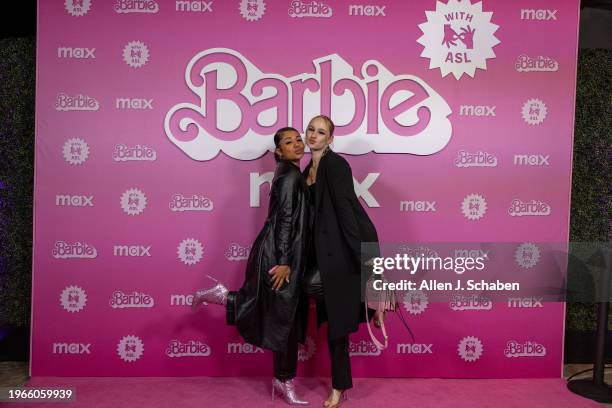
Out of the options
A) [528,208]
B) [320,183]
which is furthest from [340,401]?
[528,208]

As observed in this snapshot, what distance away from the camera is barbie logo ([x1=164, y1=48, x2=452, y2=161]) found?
146 inches

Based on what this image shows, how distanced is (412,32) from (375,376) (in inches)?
94.3

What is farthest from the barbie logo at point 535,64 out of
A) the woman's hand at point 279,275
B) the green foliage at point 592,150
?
the woman's hand at point 279,275

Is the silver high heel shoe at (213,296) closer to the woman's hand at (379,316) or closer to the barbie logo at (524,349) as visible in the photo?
the woman's hand at (379,316)

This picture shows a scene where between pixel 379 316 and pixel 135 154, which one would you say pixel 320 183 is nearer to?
pixel 379 316

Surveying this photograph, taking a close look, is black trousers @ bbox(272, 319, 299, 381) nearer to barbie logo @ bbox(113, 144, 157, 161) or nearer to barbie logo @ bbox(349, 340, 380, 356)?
barbie logo @ bbox(349, 340, 380, 356)

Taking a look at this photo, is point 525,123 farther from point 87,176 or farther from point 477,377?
point 87,176

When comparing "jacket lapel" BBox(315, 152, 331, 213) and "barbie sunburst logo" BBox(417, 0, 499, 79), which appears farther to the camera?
"barbie sunburst logo" BBox(417, 0, 499, 79)

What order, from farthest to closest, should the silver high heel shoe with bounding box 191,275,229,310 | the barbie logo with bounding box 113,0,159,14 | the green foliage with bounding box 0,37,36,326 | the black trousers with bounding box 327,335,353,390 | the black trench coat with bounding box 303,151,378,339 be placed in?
the green foliage with bounding box 0,37,36,326, the barbie logo with bounding box 113,0,159,14, the silver high heel shoe with bounding box 191,275,229,310, the black trousers with bounding box 327,335,353,390, the black trench coat with bounding box 303,151,378,339

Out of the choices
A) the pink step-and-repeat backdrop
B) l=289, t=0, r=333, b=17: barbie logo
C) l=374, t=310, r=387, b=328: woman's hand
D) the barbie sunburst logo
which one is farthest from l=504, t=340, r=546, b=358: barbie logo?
l=289, t=0, r=333, b=17: barbie logo

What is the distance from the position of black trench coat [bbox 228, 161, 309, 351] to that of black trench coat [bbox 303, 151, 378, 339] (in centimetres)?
11

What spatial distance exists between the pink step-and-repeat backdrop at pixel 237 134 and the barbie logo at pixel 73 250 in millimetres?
15

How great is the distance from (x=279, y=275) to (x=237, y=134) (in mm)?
1141

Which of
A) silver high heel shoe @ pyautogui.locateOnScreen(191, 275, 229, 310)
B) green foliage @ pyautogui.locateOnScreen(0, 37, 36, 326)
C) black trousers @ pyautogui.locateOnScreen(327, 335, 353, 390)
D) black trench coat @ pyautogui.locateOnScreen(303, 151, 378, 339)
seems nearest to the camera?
black trench coat @ pyautogui.locateOnScreen(303, 151, 378, 339)
